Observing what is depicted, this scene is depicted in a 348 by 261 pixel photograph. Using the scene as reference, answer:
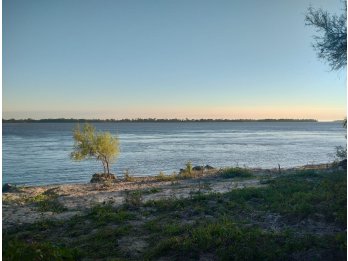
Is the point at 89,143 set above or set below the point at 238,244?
above

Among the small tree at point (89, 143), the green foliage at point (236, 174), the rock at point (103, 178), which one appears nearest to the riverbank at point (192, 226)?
the green foliage at point (236, 174)

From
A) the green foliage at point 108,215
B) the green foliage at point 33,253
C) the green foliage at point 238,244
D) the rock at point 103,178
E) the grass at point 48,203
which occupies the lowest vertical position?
the rock at point 103,178

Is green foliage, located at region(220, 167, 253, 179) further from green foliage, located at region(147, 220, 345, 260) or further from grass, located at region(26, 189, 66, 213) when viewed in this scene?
green foliage, located at region(147, 220, 345, 260)

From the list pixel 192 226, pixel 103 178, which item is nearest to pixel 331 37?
pixel 192 226

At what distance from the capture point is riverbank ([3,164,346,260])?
9.65 metres

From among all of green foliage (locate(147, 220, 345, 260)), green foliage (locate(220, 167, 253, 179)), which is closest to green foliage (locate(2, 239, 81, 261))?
green foliage (locate(147, 220, 345, 260))

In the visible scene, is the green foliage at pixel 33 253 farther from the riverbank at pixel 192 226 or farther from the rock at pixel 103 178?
the rock at pixel 103 178

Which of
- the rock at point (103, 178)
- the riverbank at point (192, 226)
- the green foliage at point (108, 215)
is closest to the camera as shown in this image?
the riverbank at point (192, 226)

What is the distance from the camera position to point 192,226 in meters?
12.4

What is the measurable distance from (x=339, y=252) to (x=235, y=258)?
234 centimetres

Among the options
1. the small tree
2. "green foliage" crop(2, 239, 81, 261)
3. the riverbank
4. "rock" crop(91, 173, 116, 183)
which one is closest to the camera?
"green foliage" crop(2, 239, 81, 261)

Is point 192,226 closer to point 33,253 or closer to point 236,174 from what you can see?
point 33,253

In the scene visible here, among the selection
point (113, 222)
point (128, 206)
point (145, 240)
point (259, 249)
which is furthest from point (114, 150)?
point (259, 249)

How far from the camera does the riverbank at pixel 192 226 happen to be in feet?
31.7
